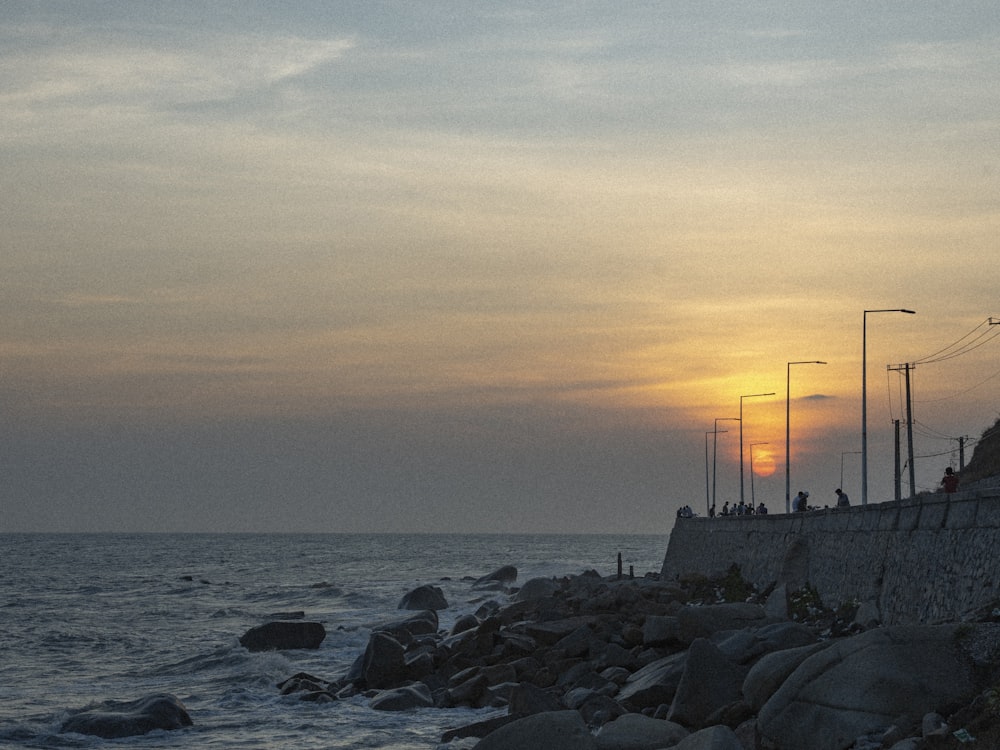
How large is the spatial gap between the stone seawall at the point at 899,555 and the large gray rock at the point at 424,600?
1121 inches

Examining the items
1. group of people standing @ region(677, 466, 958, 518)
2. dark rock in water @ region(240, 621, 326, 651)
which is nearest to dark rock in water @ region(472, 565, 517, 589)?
group of people standing @ region(677, 466, 958, 518)

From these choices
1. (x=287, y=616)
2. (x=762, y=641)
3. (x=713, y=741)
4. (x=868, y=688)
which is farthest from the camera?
(x=287, y=616)

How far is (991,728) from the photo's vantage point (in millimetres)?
15789

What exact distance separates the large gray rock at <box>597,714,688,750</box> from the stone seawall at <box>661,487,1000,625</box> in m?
5.59

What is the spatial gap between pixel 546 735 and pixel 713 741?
3.48m

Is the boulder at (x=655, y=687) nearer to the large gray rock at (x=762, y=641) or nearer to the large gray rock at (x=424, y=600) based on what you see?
the large gray rock at (x=762, y=641)

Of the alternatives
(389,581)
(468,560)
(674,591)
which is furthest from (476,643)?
(468,560)

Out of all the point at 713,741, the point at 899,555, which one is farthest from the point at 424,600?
the point at 713,741

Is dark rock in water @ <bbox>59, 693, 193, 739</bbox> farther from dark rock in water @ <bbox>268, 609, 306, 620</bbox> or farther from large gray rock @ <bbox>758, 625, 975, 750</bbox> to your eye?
dark rock in water @ <bbox>268, 609, 306, 620</bbox>

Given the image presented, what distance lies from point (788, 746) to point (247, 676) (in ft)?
80.7

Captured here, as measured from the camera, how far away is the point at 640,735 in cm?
2053

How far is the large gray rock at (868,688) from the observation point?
1766 centimetres

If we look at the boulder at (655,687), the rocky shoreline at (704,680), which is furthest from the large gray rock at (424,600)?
the boulder at (655,687)

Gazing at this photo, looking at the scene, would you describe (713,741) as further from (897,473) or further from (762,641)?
(897,473)
